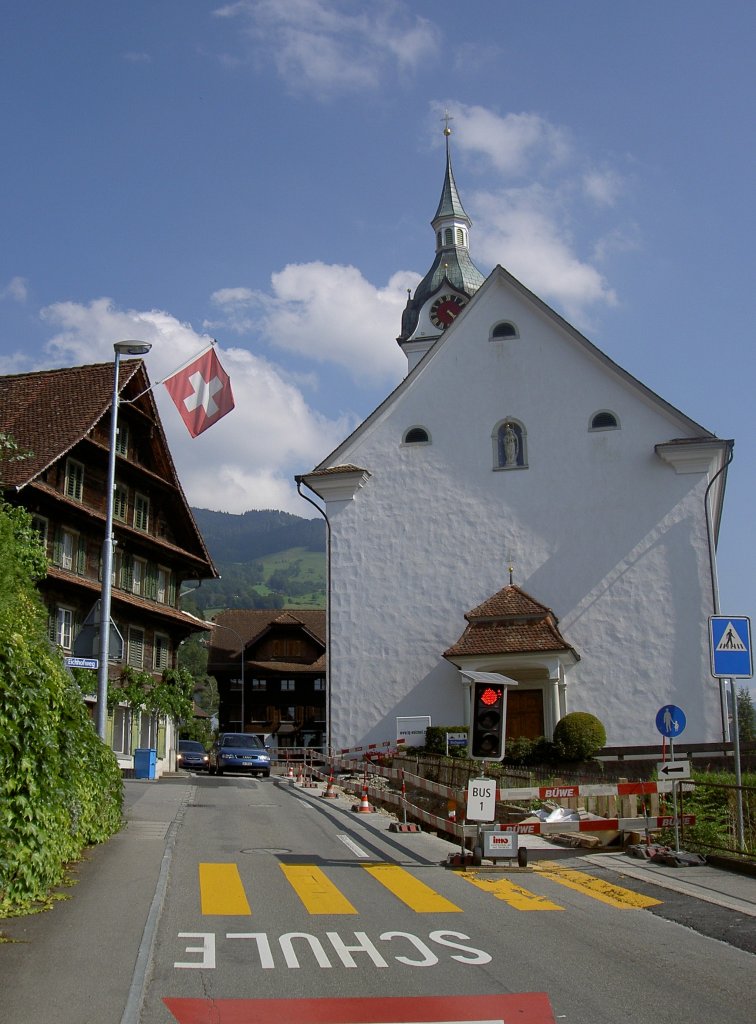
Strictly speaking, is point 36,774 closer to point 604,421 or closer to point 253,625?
point 604,421

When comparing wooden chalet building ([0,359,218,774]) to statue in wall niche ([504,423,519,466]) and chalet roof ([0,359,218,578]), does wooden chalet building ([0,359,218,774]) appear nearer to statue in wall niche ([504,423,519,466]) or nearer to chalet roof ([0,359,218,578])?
chalet roof ([0,359,218,578])

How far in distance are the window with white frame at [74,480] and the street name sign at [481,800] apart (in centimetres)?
2281

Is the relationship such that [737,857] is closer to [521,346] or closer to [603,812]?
[603,812]

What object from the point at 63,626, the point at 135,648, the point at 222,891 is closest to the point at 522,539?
the point at 63,626

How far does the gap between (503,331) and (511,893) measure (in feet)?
83.1

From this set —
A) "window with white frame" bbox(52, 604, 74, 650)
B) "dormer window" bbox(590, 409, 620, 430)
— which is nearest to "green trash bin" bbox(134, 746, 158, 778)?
"window with white frame" bbox(52, 604, 74, 650)

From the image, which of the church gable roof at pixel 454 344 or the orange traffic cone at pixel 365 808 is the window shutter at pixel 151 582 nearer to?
the church gable roof at pixel 454 344

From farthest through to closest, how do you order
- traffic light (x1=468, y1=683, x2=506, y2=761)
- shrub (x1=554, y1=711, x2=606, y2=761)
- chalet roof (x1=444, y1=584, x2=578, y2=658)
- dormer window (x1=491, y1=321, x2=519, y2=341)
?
dormer window (x1=491, y1=321, x2=519, y2=341) → chalet roof (x1=444, y1=584, x2=578, y2=658) → shrub (x1=554, y1=711, x2=606, y2=761) → traffic light (x1=468, y1=683, x2=506, y2=761)

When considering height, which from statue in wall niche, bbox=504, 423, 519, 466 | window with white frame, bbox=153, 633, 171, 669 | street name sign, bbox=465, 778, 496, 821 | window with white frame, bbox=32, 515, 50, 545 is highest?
statue in wall niche, bbox=504, 423, 519, 466

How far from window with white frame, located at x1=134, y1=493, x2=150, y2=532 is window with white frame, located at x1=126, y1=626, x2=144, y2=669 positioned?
366 centimetres

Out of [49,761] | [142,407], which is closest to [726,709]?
[142,407]

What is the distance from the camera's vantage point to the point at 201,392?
2258cm

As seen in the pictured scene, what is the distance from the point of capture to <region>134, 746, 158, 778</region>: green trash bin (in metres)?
31.1

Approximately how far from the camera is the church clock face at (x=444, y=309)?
5466 centimetres
